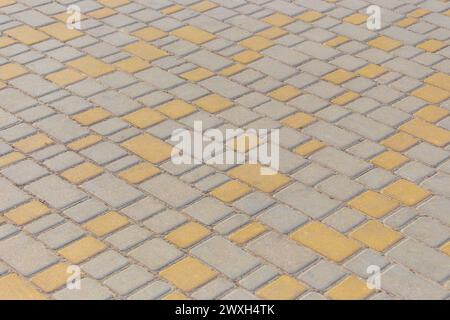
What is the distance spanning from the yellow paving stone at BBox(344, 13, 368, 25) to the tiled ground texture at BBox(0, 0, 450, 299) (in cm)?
2

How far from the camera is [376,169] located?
4.42 m

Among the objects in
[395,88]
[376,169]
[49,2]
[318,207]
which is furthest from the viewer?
[49,2]

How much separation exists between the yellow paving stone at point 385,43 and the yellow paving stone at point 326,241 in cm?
230

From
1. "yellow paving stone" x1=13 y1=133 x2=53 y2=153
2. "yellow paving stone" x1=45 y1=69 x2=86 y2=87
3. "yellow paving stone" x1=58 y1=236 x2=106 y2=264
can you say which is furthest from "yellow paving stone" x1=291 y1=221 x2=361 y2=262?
"yellow paving stone" x1=45 y1=69 x2=86 y2=87

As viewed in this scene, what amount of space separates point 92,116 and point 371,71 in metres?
2.11

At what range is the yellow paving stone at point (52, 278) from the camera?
11.6 feet

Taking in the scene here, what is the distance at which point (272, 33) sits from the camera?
599 centimetres

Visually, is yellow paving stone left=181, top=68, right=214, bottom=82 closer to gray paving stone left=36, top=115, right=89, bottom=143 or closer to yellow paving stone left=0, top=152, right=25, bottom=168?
gray paving stone left=36, top=115, right=89, bottom=143

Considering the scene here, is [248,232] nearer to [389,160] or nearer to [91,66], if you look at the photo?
[389,160]

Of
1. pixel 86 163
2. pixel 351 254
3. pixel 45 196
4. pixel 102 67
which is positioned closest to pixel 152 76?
pixel 102 67

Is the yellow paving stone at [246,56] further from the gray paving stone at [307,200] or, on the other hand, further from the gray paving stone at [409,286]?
the gray paving stone at [409,286]

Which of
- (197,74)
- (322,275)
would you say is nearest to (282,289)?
(322,275)

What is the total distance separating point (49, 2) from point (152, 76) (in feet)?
5.46

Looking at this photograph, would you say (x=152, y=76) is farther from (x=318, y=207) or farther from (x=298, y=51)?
(x=318, y=207)
